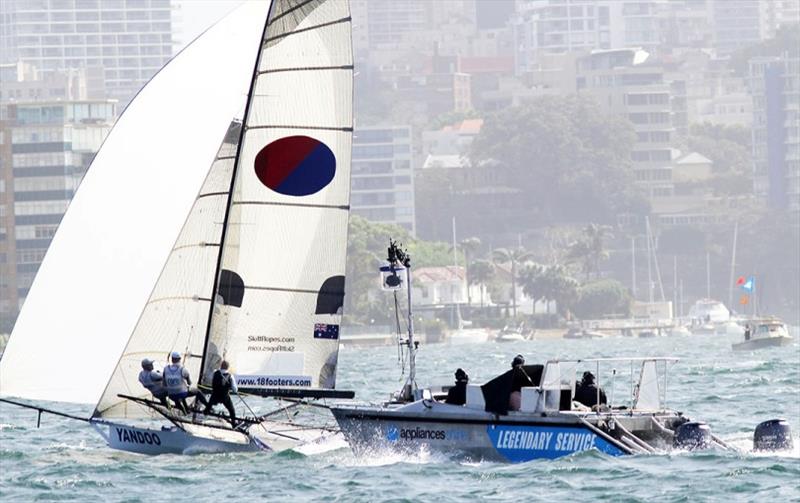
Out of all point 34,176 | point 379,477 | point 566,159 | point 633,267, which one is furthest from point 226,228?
point 566,159

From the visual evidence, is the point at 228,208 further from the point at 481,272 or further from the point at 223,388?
the point at 481,272

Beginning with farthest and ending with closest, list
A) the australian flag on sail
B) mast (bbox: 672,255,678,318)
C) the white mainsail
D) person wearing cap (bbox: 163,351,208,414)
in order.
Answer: mast (bbox: 672,255,678,318)
the australian flag on sail
the white mainsail
person wearing cap (bbox: 163,351,208,414)

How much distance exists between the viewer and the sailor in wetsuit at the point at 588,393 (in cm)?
2688

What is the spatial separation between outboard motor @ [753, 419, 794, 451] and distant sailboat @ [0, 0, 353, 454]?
17.9 ft

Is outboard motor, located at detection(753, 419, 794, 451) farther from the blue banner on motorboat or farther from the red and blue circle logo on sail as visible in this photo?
the red and blue circle logo on sail

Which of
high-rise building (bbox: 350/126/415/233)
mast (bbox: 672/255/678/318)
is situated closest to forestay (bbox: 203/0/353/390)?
mast (bbox: 672/255/678/318)

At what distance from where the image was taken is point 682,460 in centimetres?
2581

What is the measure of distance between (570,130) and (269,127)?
169 metres

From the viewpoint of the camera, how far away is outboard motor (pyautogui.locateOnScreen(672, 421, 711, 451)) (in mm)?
26109

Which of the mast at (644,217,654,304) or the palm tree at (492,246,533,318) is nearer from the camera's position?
the palm tree at (492,246,533,318)

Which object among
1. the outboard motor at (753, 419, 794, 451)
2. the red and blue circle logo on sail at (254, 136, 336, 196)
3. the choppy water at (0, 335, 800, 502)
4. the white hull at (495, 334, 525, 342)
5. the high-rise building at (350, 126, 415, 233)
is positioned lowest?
the choppy water at (0, 335, 800, 502)

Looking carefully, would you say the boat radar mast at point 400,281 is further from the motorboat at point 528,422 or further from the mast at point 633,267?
the mast at point 633,267

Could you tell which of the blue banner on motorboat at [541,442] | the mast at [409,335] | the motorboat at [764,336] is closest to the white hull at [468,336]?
the motorboat at [764,336]

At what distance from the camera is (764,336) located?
95125mm
